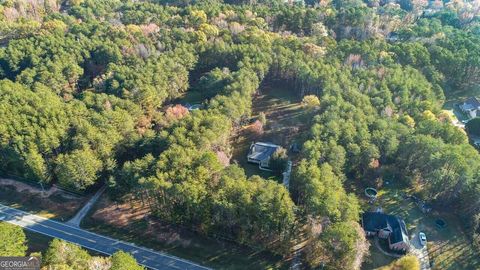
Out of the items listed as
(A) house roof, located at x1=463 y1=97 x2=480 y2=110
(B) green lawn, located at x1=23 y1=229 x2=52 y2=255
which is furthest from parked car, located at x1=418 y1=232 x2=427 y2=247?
(B) green lawn, located at x1=23 y1=229 x2=52 y2=255

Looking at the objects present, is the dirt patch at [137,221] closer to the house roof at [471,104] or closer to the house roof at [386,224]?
the house roof at [386,224]

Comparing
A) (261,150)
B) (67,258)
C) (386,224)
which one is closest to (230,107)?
(261,150)

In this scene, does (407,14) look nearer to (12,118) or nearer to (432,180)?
(432,180)

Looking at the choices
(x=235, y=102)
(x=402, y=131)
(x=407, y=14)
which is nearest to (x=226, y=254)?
(x=235, y=102)

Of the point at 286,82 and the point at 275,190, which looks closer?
the point at 275,190

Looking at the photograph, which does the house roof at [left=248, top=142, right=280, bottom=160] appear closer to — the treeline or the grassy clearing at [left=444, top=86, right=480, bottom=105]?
the treeline

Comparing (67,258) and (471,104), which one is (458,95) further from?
(67,258)
